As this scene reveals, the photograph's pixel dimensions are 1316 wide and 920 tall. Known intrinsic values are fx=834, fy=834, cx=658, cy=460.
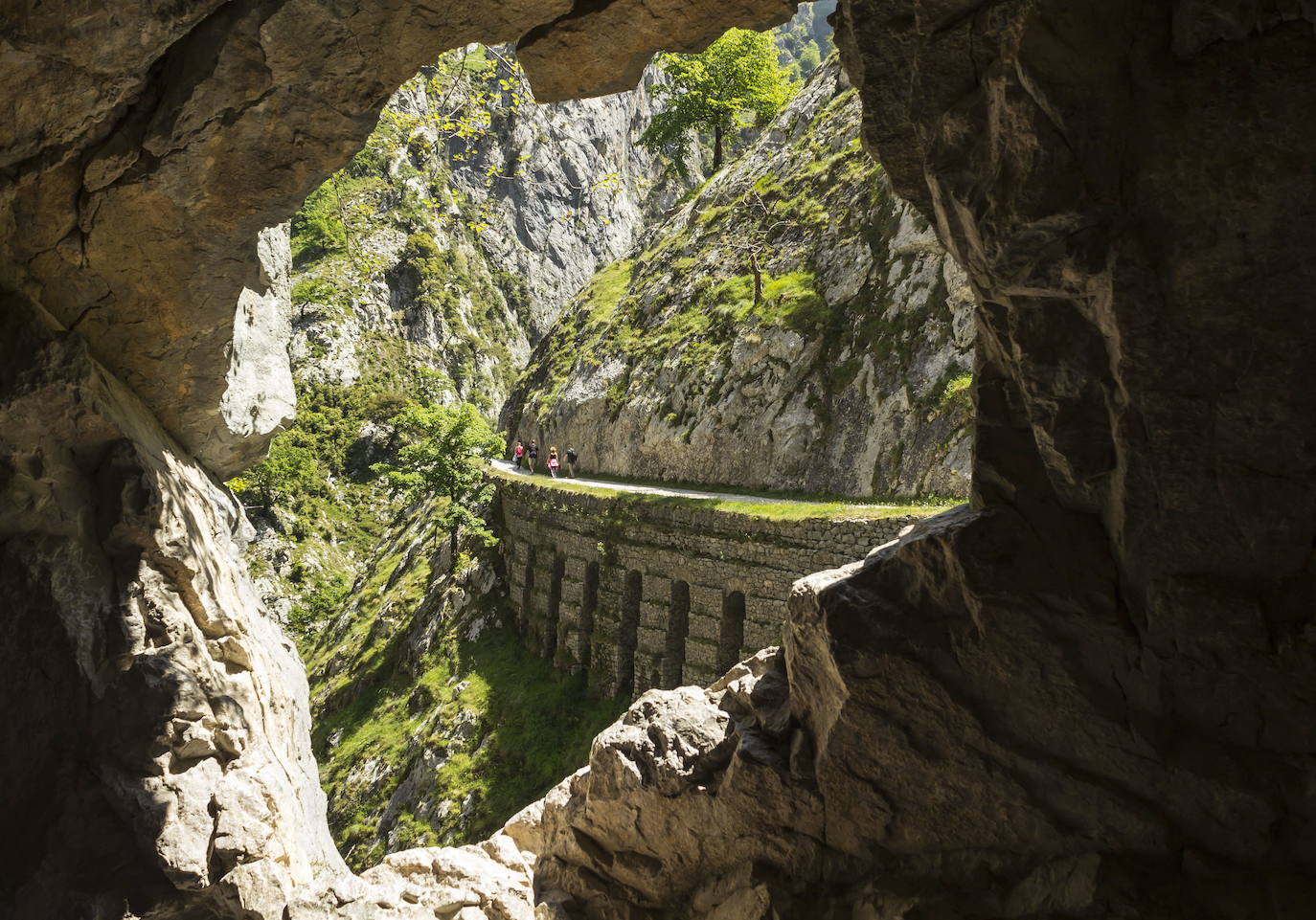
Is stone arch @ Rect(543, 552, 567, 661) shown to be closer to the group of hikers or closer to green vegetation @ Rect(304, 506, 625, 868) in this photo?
green vegetation @ Rect(304, 506, 625, 868)

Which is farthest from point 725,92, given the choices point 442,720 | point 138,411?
point 138,411

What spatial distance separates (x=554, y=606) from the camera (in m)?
31.7

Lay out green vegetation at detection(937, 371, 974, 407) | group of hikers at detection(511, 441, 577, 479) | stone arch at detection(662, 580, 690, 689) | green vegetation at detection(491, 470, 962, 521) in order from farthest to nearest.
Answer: group of hikers at detection(511, 441, 577, 479)
stone arch at detection(662, 580, 690, 689)
green vegetation at detection(937, 371, 974, 407)
green vegetation at detection(491, 470, 962, 521)

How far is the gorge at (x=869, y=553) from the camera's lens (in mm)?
4852

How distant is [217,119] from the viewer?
720 centimetres

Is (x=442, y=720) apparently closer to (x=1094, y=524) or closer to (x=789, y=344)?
(x=789, y=344)

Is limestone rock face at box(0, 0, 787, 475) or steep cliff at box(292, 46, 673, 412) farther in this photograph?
steep cliff at box(292, 46, 673, 412)

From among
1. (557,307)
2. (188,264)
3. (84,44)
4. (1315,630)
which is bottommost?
(1315,630)

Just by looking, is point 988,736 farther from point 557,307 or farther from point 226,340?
point 557,307

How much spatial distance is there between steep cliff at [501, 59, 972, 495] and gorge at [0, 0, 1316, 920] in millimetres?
15417

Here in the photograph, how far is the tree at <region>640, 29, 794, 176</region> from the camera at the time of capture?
44.6 meters

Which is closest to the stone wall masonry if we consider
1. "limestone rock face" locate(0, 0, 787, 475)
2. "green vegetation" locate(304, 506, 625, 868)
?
"green vegetation" locate(304, 506, 625, 868)

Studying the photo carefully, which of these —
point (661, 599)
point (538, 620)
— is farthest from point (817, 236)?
point (538, 620)

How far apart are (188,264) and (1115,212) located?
835cm
